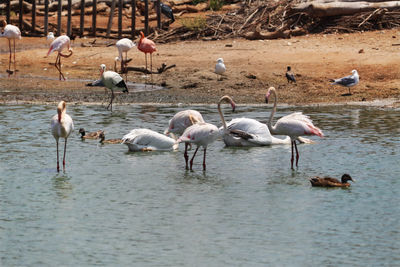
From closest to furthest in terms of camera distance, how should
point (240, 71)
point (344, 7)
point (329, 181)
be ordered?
point (329, 181)
point (240, 71)
point (344, 7)

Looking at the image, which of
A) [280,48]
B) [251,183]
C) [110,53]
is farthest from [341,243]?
[110,53]

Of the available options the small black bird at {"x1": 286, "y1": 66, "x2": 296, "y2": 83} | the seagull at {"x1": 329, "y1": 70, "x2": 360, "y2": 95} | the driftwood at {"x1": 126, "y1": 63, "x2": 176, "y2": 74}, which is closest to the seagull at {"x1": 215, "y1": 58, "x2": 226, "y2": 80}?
the small black bird at {"x1": 286, "y1": 66, "x2": 296, "y2": 83}

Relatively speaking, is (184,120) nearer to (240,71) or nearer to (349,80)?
(349,80)

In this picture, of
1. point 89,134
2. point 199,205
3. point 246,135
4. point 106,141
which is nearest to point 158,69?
point 89,134

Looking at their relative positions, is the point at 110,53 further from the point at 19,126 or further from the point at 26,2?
the point at 26,2

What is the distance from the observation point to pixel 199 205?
9.91 m

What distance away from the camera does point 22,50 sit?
28.6 m

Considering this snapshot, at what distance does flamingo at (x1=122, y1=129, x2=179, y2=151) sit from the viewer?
13266mm

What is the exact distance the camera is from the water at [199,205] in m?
8.06

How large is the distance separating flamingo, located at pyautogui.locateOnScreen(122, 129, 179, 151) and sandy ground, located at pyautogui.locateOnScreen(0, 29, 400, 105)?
6160 mm

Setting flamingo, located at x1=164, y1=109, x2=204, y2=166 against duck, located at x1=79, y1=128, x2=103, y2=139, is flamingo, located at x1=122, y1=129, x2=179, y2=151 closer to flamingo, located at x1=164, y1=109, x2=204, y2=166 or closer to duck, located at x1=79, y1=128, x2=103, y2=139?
flamingo, located at x1=164, y1=109, x2=204, y2=166

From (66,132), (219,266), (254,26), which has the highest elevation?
(254,26)

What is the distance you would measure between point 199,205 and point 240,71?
516 inches

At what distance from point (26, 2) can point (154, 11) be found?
254 inches
